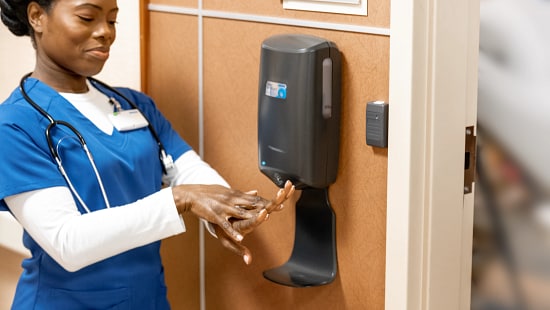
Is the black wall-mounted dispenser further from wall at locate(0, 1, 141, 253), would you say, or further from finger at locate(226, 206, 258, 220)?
wall at locate(0, 1, 141, 253)

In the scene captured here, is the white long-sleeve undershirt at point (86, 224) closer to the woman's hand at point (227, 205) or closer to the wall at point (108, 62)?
the woman's hand at point (227, 205)

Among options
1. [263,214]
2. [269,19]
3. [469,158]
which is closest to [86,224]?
[263,214]

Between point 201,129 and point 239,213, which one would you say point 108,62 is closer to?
point 201,129

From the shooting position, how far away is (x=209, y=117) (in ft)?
7.08

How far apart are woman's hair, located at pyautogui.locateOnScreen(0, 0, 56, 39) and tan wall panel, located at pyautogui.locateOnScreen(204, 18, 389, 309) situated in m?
0.45

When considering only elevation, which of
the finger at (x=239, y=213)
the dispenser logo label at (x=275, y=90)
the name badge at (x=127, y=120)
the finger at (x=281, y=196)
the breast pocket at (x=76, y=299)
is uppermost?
the dispenser logo label at (x=275, y=90)

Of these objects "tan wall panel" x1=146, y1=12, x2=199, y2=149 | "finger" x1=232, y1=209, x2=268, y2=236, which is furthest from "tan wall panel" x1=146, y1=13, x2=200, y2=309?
"finger" x1=232, y1=209, x2=268, y2=236

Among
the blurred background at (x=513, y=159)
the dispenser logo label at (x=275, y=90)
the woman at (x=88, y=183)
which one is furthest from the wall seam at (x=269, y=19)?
the blurred background at (x=513, y=159)

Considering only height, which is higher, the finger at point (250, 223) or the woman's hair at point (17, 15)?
the woman's hair at point (17, 15)

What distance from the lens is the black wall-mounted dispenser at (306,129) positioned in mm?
1744

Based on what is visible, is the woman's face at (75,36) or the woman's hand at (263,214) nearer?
the woman's hand at (263,214)

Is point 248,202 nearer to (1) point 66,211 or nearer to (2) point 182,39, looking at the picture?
(1) point 66,211

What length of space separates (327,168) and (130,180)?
454 millimetres

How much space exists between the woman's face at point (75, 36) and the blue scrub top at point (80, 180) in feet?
0.23
